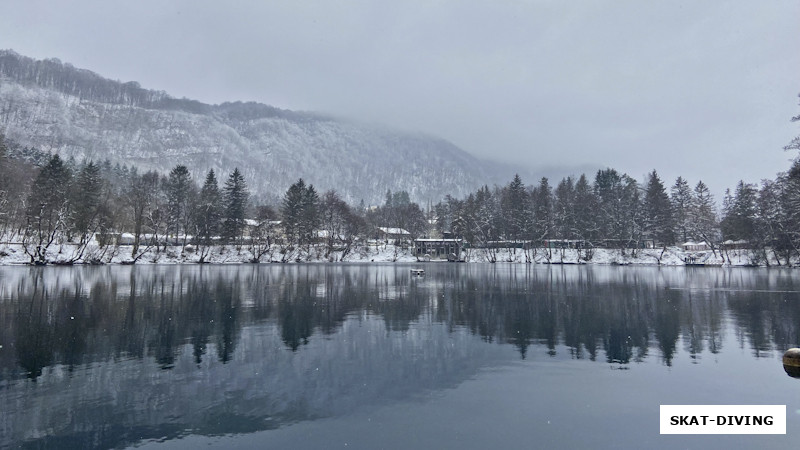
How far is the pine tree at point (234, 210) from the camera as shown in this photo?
102 metres

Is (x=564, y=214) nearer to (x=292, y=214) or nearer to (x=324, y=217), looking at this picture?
(x=324, y=217)

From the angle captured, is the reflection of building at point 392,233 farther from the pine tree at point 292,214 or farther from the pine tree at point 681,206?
the pine tree at point 681,206

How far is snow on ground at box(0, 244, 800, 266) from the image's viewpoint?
248 ft

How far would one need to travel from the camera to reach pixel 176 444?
28.8ft

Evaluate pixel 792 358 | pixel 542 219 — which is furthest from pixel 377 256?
pixel 792 358

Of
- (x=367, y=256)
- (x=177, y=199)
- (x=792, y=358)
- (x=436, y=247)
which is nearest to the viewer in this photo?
(x=792, y=358)

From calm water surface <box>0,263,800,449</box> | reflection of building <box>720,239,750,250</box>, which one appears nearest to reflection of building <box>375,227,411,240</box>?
reflection of building <box>720,239,750,250</box>

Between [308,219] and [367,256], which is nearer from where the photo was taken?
[308,219]

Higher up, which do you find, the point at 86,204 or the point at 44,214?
the point at 86,204

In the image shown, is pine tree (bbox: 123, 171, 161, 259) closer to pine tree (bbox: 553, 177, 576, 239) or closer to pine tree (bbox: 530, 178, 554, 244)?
pine tree (bbox: 530, 178, 554, 244)

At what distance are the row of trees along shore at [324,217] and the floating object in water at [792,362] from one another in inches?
2693

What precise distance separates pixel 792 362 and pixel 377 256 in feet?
382

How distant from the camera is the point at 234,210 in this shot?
4112 inches

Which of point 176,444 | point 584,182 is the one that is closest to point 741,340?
point 176,444
